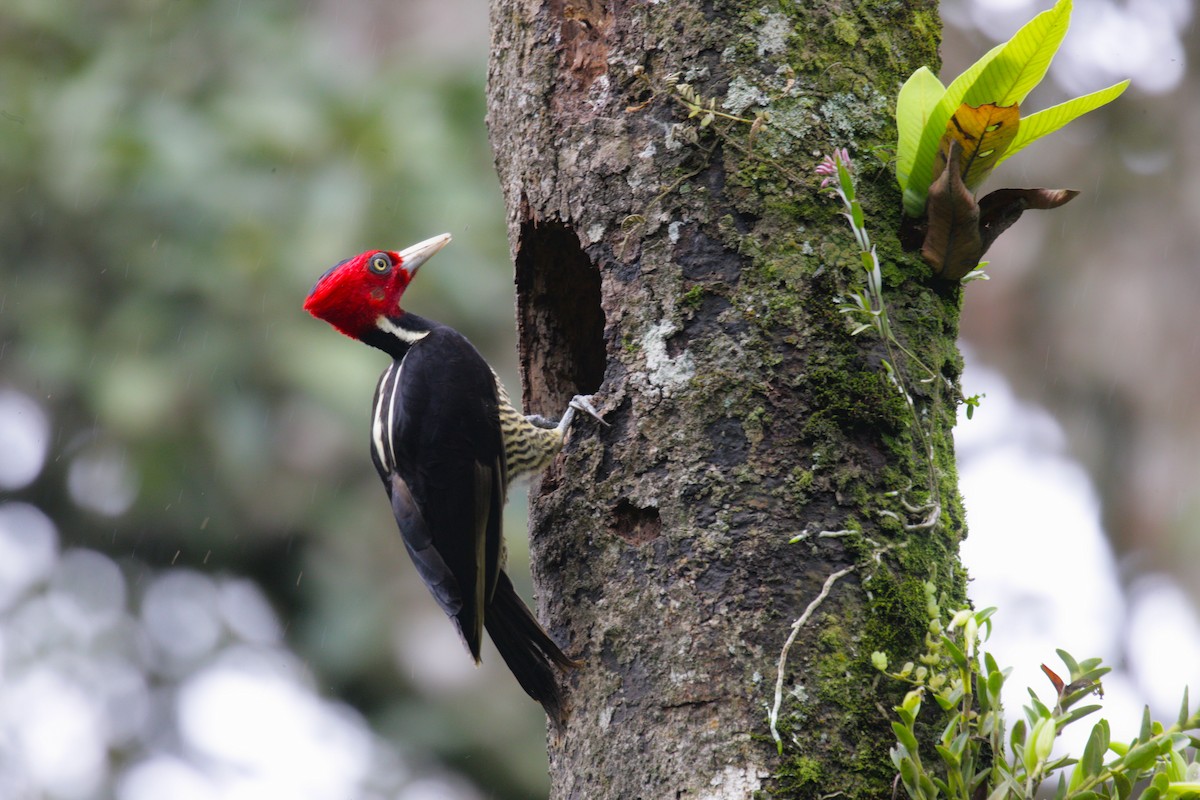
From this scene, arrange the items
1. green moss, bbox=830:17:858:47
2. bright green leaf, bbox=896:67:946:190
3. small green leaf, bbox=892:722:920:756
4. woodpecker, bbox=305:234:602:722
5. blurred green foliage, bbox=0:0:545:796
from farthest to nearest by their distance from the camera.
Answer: blurred green foliage, bbox=0:0:545:796 → woodpecker, bbox=305:234:602:722 → green moss, bbox=830:17:858:47 → bright green leaf, bbox=896:67:946:190 → small green leaf, bbox=892:722:920:756

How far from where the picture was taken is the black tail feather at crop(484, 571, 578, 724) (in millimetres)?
2900

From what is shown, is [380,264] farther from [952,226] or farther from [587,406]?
[952,226]

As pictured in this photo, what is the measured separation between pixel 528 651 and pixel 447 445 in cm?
94

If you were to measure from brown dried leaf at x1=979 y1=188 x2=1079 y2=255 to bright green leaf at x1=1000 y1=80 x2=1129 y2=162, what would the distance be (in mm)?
95

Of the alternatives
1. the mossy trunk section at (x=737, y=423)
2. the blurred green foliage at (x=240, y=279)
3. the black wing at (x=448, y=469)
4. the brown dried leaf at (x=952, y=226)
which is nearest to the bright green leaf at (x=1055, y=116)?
the brown dried leaf at (x=952, y=226)

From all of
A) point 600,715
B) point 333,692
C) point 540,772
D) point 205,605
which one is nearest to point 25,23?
point 205,605

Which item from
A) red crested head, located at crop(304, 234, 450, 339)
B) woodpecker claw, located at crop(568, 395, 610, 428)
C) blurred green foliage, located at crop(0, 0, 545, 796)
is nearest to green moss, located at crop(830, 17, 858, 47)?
woodpecker claw, located at crop(568, 395, 610, 428)

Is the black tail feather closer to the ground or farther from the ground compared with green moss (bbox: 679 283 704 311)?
closer to the ground

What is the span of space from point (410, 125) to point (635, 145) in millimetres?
3850

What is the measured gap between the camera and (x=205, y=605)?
7.90m

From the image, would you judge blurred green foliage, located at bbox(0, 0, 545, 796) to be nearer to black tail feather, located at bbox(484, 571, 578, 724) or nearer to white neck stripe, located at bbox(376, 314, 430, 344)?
white neck stripe, located at bbox(376, 314, 430, 344)

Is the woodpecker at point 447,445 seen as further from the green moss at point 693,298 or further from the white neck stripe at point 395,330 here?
the green moss at point 693,298

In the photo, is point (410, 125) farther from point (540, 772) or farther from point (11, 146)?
point (540, 772)

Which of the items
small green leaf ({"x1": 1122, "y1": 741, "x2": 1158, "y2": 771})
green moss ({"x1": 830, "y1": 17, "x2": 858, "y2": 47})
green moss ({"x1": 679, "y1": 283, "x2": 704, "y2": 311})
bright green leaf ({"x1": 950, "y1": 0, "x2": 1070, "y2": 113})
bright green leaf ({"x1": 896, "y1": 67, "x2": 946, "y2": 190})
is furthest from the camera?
green moss ({"x1": 830, "y1": 17, "x2": 858, "y2": 47})
